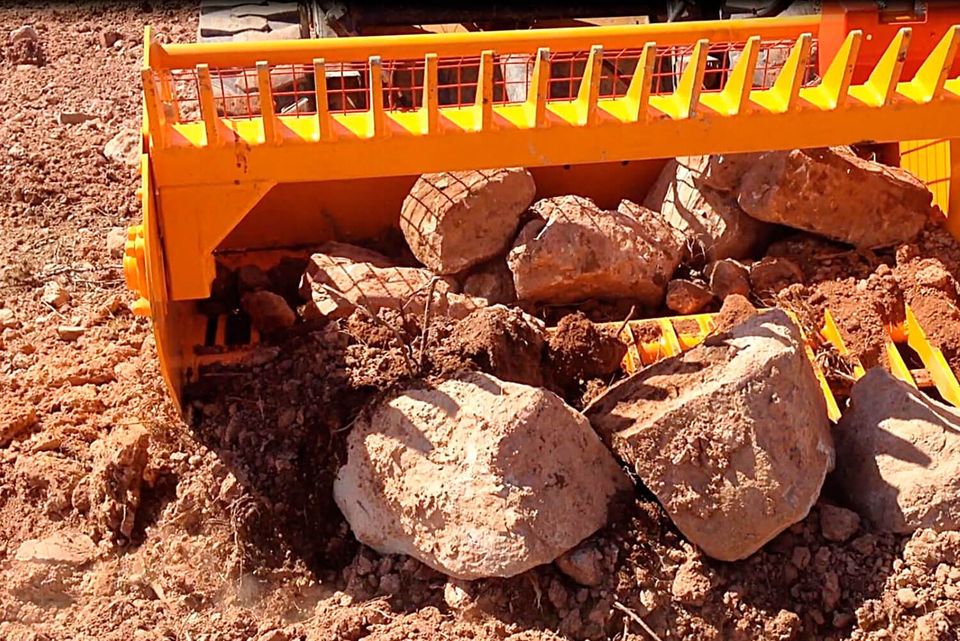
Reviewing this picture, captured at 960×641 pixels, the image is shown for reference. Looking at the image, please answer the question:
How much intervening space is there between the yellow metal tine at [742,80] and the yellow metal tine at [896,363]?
915mm

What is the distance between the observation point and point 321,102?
3109 millimetres

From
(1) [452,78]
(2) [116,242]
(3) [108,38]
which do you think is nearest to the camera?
(2) [116,242]

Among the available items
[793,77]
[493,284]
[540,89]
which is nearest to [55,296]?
[493,284]

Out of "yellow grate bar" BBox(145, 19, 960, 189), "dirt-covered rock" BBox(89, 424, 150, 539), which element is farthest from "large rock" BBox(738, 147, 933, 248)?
"dirt-covered rock" BBox(89, 424, 150, 539)

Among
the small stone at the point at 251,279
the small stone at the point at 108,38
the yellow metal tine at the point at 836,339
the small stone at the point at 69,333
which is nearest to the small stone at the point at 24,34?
the small stone at the point at 108,38

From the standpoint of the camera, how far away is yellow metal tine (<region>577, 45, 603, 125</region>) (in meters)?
3.17

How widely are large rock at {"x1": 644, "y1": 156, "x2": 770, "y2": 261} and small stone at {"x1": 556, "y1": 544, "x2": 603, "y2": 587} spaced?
4.74ft

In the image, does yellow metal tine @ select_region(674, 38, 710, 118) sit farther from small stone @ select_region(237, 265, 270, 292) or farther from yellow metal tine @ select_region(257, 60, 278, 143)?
small stone @ select_region(237, 265, 270, 292)

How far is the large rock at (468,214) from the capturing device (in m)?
3.73

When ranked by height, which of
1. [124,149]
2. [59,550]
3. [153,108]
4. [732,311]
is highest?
[153,108]

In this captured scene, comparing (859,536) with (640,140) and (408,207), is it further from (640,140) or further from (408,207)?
(408,207)

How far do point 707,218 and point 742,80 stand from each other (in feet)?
2.49

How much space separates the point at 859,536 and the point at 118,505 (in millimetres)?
1845

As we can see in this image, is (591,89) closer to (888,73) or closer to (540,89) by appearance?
(540,89)
